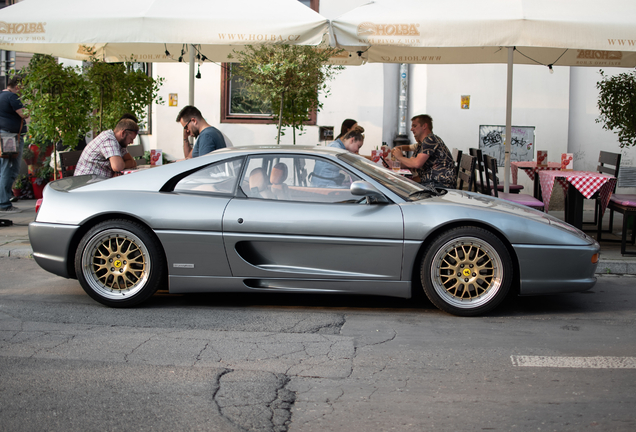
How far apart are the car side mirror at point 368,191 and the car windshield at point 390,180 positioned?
17cm

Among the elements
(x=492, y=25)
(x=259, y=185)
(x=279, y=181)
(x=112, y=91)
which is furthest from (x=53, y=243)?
(x=492, y=25)

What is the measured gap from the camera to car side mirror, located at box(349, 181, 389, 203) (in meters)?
4.91

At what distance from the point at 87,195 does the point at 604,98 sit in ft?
23.2

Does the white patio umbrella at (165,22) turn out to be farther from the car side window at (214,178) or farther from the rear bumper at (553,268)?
the rear bumper at (553,268)

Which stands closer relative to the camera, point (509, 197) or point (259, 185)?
point (259, 185)

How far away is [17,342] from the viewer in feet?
14.3

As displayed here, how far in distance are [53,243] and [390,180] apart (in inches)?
109

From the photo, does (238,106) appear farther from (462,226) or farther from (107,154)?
(462,226)

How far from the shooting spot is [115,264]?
5.15m

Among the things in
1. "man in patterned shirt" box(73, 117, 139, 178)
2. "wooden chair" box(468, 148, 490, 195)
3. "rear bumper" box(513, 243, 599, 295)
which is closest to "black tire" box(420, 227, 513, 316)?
"rear bumper" box(513, 243, 599, 295)

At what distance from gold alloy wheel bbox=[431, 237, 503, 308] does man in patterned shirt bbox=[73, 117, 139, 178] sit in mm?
3738

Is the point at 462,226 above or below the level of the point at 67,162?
below

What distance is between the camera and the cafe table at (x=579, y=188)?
7.72 m

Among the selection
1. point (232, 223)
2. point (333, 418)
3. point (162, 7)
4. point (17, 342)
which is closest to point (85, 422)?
point (333, 418)
